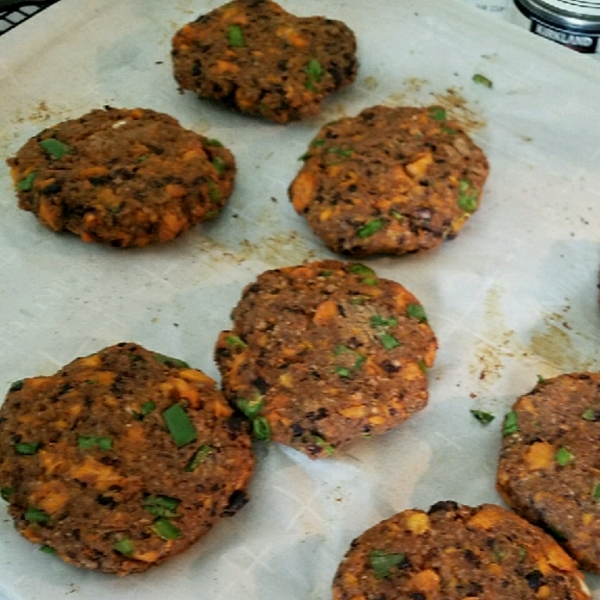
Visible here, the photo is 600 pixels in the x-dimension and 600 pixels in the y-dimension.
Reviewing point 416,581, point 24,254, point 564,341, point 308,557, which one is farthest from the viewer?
point 24,254

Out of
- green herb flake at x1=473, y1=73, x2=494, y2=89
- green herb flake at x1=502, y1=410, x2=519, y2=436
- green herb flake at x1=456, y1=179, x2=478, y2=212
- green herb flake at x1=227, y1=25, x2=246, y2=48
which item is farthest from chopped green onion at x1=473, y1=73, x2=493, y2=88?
green herb flake at x1=502, y1=410, x2=519, y2=436

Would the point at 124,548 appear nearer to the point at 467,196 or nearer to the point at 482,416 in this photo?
the point at 482,416

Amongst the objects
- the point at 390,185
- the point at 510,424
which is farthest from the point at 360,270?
the point at 510,424

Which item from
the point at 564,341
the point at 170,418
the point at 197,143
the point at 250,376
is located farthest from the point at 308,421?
the point at 197,143

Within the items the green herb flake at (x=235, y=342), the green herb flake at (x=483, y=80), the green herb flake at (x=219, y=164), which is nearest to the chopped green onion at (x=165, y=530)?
the green herb flake at (x=235, y=342)

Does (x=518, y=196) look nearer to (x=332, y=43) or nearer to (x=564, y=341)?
(x=564, y=341)

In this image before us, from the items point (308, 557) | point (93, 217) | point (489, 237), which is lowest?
point (308, 557)
